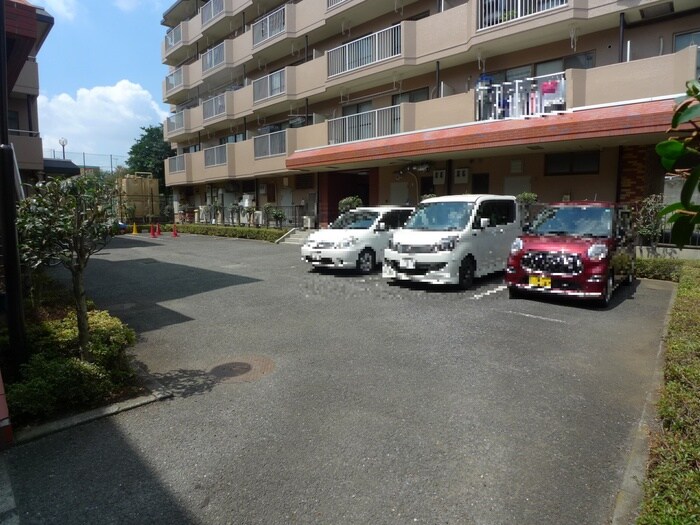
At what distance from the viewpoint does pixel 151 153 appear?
144 feet

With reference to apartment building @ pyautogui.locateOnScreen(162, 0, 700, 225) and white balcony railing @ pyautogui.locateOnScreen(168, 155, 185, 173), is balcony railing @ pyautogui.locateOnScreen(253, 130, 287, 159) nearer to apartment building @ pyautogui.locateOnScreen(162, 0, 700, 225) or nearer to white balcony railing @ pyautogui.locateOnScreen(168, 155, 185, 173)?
apartment building @ pyautogui.locateOnScreen(162, 0, 700, 225)

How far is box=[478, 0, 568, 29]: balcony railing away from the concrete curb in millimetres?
11954

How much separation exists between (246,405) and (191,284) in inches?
268

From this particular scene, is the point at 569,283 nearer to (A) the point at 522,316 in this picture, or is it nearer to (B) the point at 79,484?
(A) the point at 522,316

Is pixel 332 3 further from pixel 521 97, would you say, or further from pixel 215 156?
pixel 215 156

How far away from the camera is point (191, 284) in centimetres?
1038

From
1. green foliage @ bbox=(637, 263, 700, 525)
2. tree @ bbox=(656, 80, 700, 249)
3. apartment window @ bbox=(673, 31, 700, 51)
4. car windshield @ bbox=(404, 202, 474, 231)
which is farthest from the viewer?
apartment window @ bbox=(673, 31, 700, 51)

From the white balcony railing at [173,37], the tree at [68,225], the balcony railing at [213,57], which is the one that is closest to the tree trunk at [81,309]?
the tree at [68,225]

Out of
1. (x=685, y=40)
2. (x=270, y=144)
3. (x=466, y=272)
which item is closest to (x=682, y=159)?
(x=466, y=272)

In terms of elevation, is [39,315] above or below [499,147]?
below

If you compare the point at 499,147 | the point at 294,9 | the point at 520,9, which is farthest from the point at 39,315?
the point at 294,9

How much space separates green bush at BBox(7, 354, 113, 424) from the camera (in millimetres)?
3760

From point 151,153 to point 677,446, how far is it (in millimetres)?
47830

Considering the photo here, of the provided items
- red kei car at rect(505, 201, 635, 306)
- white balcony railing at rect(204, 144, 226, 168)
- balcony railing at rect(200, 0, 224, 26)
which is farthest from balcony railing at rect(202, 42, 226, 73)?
red kei car at rect(505, 201, 635, 306)
